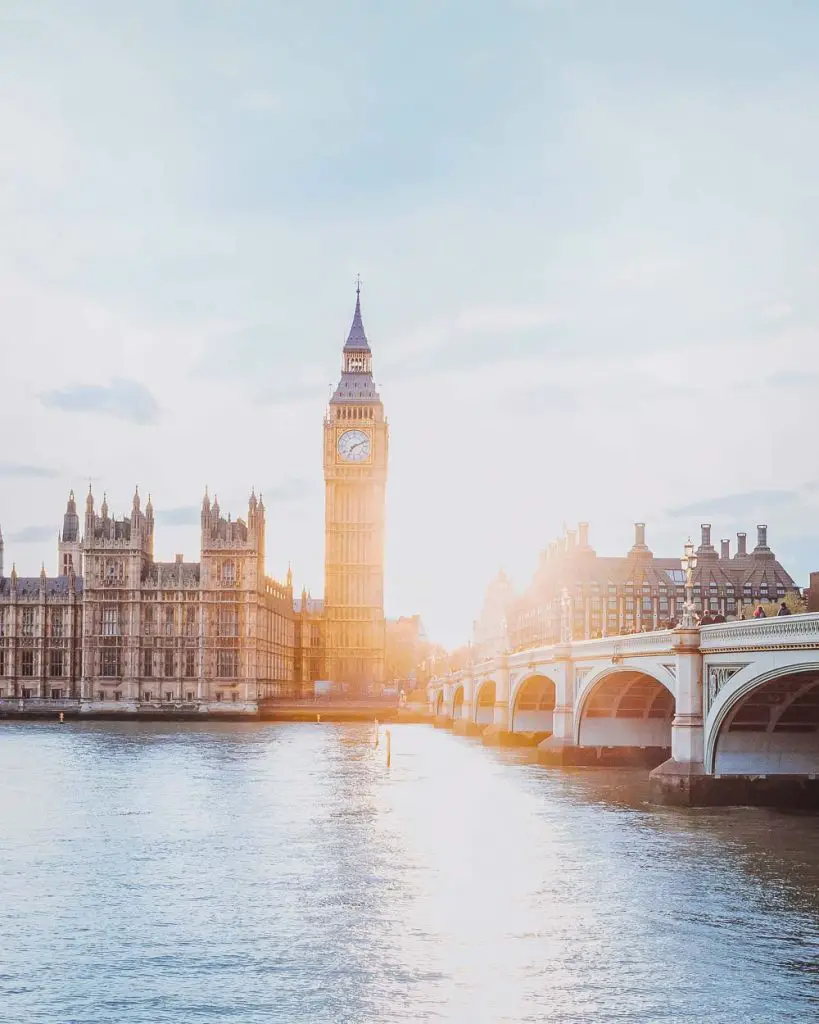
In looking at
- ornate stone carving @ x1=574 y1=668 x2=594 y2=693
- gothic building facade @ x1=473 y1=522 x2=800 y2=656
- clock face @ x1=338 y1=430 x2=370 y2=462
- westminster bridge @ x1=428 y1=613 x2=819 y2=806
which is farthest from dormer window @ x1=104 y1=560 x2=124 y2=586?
ornate stone carving @ x1=574 y1=668 x2=594 y2=693

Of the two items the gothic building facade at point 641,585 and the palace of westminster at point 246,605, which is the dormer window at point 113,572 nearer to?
the palace of westminster at point 246,605

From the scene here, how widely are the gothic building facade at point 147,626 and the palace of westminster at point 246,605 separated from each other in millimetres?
163

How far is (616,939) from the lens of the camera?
2580 cm

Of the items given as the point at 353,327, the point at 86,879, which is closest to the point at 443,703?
the point at 353,327

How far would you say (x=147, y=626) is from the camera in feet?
506

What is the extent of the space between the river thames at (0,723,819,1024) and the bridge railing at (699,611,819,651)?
18.2 feet

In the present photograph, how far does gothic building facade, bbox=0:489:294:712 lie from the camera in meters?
152

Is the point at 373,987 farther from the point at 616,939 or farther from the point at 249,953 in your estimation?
the point at 616,939

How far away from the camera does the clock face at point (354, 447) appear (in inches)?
7092

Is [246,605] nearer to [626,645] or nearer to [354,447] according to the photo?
[354,447]

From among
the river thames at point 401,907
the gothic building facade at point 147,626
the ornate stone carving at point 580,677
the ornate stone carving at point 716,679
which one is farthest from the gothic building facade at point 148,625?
the ornate stone carving at point 716,679

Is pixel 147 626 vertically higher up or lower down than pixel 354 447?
lower down

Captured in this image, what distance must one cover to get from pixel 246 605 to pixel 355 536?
2840 centimetres

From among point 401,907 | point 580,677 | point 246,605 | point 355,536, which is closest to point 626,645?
point 580,677
